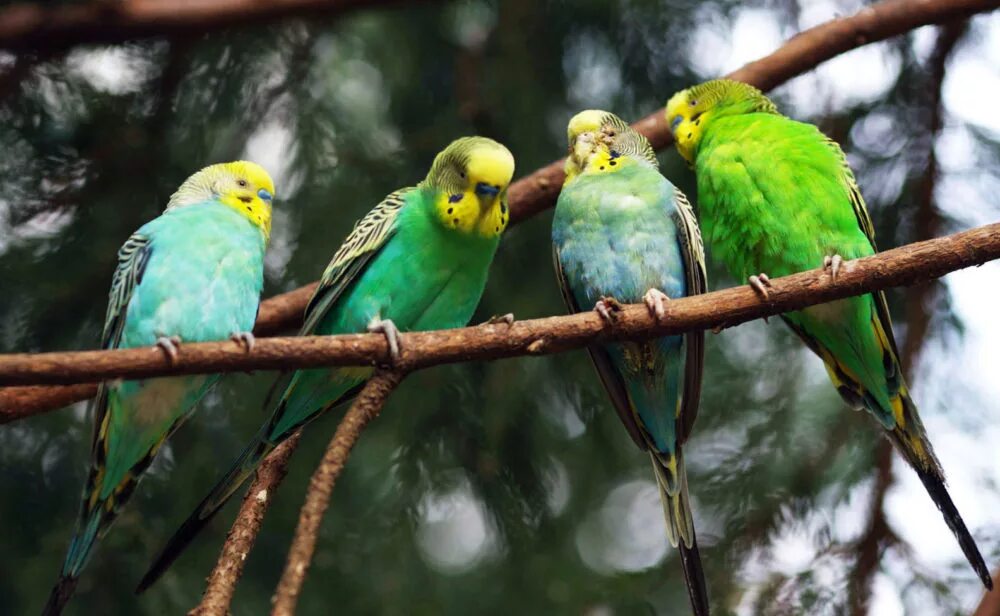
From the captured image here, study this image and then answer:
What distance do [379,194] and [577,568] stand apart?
184 cm

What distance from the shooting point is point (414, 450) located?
14.9 ft

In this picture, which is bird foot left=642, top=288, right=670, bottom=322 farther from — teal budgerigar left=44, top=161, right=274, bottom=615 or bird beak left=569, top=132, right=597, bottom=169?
teal budgerigar left=44, top=161, right=274, bottom=615

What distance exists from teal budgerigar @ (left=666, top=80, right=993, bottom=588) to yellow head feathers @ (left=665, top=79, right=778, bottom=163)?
104 millimetres

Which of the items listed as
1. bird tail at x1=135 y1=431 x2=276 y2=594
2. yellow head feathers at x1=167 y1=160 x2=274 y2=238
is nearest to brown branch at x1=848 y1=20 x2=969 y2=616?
bird tail at x1=135 y1=431 x2=276 y2=594

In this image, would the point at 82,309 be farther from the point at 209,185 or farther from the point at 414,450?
the point at 414,450

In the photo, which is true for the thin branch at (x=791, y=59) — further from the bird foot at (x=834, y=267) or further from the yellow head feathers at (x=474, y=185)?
the bird foot at (x=834, y=267)

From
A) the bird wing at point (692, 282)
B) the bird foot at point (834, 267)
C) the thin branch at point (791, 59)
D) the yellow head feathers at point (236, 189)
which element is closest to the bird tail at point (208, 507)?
the yellow head feathers at point (236, 189)

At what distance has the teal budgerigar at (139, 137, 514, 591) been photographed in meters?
3.62

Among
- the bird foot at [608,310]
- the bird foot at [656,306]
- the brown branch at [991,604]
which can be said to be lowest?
the brown branch at [991,604]

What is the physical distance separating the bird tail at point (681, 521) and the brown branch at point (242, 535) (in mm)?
1312

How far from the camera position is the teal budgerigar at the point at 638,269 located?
3.72 m

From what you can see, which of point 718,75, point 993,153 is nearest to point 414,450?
point 718,75

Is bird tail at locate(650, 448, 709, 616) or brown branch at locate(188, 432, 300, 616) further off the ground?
bird tail at locate(650, 448, 709, 616)

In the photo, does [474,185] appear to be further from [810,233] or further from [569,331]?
[810,233]
